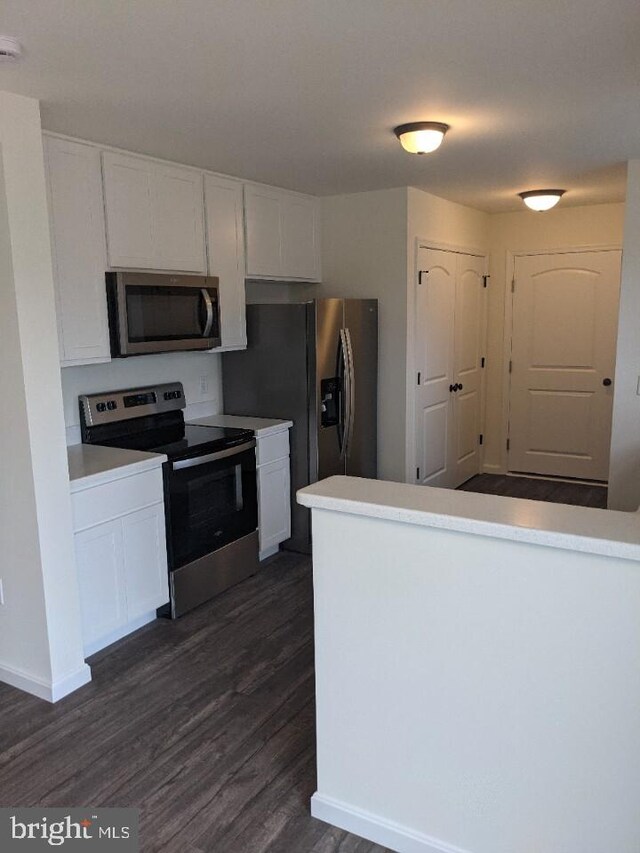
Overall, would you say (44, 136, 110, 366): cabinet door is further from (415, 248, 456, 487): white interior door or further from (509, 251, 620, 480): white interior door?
(509, 251, 620, 480): white interior door

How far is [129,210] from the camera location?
3.27m

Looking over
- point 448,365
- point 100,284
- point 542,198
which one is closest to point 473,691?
point 100,284

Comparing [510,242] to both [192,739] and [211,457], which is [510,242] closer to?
[211,457]

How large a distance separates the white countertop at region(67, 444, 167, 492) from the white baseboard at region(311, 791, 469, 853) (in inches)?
62.2

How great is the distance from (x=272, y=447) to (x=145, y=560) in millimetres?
1151

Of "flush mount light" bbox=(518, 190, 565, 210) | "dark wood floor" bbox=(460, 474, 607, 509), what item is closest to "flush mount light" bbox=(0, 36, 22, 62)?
"flush mount light" bbox=(518, 190, 565, 210)

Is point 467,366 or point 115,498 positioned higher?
point 467,366

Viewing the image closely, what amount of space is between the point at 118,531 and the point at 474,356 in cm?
379

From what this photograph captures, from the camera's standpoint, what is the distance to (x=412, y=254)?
179 inches

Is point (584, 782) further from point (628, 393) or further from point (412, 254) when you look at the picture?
point (412, 254)

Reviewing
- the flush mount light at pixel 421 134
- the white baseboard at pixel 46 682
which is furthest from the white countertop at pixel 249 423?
the flush mount light at pixel 421 134

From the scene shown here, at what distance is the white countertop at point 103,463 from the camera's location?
289 centimetres

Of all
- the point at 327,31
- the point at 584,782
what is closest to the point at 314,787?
the point at 584,782

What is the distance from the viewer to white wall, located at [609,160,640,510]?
365 cm
